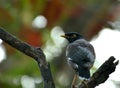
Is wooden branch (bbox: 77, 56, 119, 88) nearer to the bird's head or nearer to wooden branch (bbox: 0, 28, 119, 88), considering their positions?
wooden branch (bbox: 0, 28, 119, 88)

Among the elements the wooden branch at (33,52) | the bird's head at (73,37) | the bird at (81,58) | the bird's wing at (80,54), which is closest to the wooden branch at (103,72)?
the wooden branch at (33,52)

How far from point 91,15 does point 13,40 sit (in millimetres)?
4128

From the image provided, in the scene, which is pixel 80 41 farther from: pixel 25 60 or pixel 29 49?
pixel 29 49

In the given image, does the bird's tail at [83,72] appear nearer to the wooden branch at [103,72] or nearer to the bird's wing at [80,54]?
the bird's wing at [80,54]

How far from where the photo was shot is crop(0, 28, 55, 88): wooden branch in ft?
16.0

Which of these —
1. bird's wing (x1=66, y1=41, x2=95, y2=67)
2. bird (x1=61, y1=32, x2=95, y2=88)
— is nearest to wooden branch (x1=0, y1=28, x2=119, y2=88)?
bird (x1=61, y1=32, x2=95, y2=88)

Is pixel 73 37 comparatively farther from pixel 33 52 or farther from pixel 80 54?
pixel 33 52

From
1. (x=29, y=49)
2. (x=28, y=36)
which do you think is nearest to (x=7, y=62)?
(x=28, y=36)

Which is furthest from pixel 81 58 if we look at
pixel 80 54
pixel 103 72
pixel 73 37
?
pixel 103 72

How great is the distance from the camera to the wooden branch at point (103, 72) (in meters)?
4.71

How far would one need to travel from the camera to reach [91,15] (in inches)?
351

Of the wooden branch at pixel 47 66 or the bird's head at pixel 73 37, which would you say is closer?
the wooden branch at pixel 47 66

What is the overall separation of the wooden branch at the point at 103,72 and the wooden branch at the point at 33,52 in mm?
329

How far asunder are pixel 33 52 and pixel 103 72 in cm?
71
